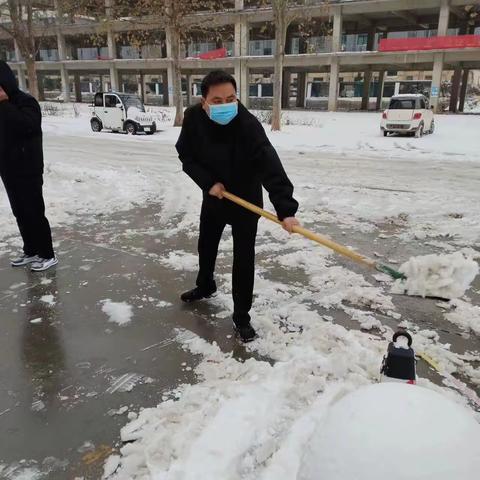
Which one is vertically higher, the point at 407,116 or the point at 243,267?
the point at 407,116

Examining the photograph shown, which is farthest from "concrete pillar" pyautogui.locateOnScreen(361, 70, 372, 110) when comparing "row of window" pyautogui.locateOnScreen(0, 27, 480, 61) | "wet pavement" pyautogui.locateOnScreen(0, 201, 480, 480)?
"wet pavement" pyautogui.locateOnScreen(0, 201, 480, 480)

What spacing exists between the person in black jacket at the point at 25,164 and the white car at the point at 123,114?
15515 mm

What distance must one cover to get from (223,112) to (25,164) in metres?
2.15

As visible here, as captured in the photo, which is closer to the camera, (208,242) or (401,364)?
(401,364)

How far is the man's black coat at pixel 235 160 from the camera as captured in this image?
3.00 m

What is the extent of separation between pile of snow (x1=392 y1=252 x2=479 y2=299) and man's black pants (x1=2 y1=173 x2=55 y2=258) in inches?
126

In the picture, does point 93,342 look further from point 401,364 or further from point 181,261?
point 401,364

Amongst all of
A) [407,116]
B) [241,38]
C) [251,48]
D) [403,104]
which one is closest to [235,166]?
[407,116]

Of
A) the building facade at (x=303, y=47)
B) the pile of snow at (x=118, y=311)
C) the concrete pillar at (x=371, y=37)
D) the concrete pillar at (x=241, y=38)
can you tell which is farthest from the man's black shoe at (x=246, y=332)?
the concrete pillar at (x=371, y=37)

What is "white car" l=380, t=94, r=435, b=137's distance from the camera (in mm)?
17156

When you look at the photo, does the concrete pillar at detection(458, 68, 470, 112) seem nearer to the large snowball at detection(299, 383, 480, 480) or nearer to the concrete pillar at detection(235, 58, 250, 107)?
the concrete pillar at detection(235, 58, 250, 107)

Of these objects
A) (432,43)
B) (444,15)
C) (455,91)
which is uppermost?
(444,15)

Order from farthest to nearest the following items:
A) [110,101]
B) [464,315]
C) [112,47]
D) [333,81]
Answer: [112,47] < [333,81] < [110,101] < [464,315]

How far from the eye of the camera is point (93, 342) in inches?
125
